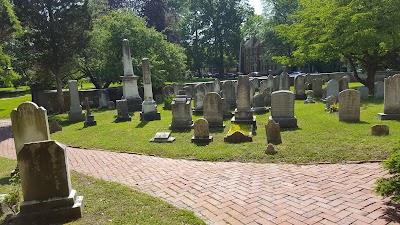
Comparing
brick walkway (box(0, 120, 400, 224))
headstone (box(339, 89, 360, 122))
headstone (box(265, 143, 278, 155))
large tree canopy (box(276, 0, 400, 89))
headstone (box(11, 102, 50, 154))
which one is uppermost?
large tree canopy (box(276, 0, 400, 89))

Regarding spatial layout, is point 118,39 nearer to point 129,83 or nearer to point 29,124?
point 129,83

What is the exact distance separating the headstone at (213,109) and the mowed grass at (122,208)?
6811 millimetres

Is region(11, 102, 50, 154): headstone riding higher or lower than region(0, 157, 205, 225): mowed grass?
higher

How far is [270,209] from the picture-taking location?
5098mm

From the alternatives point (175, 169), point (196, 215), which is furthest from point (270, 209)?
point (175, 169)

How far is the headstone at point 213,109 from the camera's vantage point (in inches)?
495

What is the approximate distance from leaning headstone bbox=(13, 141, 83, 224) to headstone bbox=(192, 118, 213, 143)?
230 inches

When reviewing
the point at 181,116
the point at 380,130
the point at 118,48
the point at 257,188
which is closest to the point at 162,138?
the point at 181,116

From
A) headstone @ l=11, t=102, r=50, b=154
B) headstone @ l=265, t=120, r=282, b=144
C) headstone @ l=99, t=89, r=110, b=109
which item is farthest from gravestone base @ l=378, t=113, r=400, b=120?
headstone @ l=99, t=89, r=110, b=109

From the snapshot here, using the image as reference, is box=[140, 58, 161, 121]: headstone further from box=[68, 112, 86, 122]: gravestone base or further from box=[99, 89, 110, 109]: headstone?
box=[99, 89, 110, 109]: headstone

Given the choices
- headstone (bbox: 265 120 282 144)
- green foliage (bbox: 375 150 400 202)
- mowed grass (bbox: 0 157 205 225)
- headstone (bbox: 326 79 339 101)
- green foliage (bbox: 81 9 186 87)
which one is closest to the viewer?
green foliage (bbox: 375 150 400 202)

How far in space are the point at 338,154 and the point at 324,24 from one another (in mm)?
16127

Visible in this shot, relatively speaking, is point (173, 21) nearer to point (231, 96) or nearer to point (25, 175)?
point (231, 96)

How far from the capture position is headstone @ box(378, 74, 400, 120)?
1209cm
